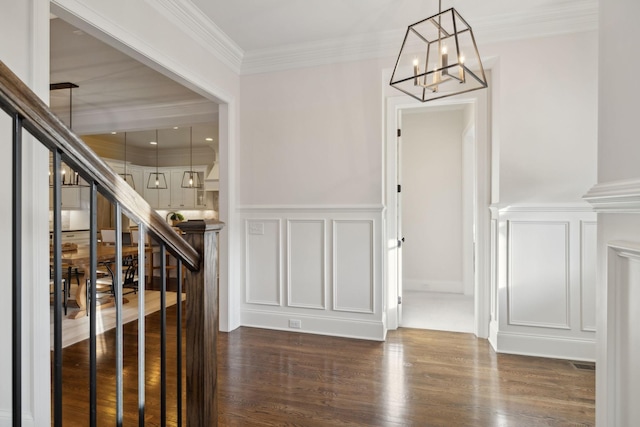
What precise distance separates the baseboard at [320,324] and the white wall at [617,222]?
2.15 meters

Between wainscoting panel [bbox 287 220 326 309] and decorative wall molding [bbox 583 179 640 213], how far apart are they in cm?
248

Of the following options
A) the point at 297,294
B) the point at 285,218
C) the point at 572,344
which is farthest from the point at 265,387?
the point at 572,344

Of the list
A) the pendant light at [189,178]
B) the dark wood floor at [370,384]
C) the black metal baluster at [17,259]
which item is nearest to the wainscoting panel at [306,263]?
the dark wood floor at [370,384]

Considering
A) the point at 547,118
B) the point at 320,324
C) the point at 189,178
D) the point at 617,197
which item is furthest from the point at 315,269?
the point at 189,178

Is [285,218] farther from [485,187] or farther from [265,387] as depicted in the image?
[485,187]

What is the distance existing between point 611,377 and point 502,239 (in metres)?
2.02

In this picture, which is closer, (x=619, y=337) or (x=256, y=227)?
(x=619, y=337)

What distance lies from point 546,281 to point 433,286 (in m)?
2.36

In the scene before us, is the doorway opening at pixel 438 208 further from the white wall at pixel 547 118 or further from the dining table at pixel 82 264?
the dining table at pixel 82 264

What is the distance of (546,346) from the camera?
2.95 metres

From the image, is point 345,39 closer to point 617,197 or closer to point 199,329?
point 617,197

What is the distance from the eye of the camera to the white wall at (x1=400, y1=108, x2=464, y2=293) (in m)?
5.17

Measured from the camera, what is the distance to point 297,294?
Result: 3557 millimetres

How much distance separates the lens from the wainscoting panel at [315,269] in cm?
335
